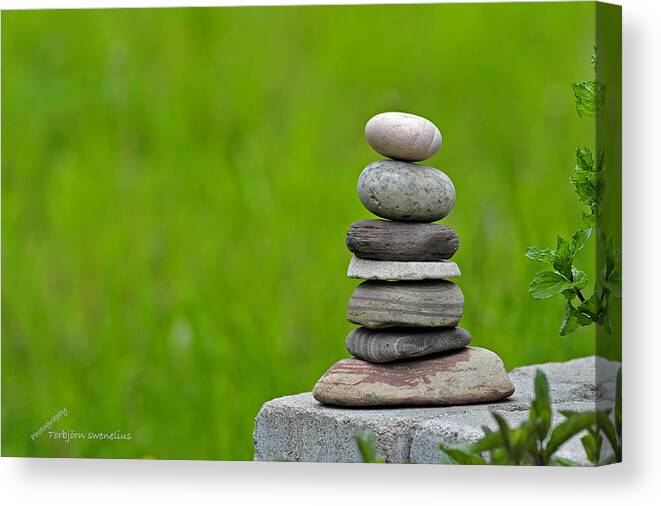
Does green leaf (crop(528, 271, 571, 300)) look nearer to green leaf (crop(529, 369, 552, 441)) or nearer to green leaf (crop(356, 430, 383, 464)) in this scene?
green leaf (crop(529, 369, 552, 441))

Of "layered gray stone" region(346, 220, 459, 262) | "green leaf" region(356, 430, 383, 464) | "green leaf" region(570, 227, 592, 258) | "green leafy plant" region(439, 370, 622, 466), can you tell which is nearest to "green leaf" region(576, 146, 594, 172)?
"green leaf" region(570, 227, 592, 258)

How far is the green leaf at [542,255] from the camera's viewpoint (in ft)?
19.8

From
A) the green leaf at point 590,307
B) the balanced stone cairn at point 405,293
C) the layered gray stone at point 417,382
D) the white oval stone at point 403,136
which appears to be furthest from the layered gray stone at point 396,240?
the green leaf at point 590,307

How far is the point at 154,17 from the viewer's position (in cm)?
658

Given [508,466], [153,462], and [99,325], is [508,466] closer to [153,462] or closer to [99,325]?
[153,462]

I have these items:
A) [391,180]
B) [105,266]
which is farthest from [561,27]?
[105,266]

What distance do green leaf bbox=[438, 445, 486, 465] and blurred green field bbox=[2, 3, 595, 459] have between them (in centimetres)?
106

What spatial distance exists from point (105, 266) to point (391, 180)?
1.86 metres

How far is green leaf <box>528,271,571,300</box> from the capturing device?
6012 millimetres

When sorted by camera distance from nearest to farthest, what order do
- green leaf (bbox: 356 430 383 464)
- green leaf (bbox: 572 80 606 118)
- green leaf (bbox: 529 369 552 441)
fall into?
green leaf (bbox: 529 369 552 441), green leaf (bbox: 356 430 383 464), green leaf (bbox: 572 80 606 118)

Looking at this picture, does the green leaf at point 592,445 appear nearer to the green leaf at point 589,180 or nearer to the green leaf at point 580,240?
the green leaf at point 580,240

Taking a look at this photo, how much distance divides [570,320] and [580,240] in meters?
0.33

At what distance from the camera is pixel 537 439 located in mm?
5504

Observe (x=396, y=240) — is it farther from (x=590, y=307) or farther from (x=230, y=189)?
(x=230, y=189)
